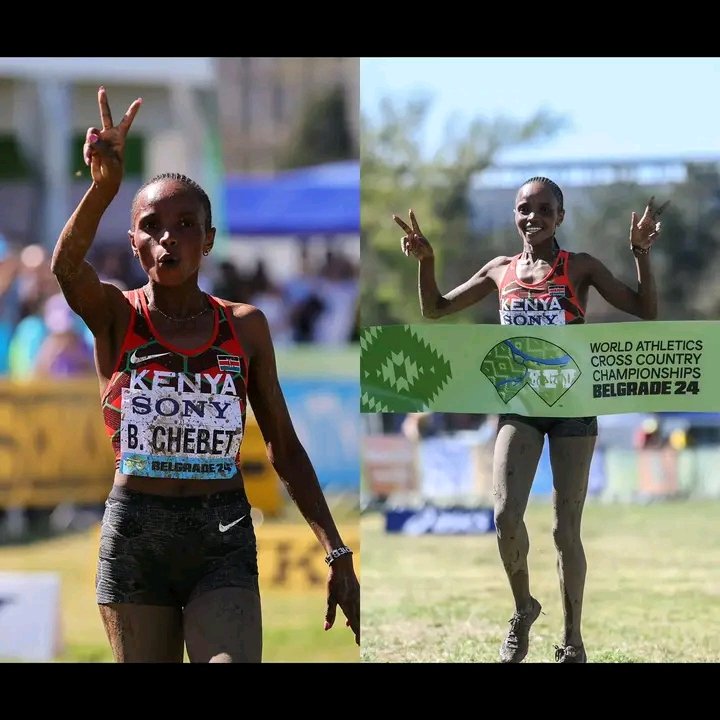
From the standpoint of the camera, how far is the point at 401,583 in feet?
28.2

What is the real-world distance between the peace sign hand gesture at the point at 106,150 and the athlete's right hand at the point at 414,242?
1779 millimetres

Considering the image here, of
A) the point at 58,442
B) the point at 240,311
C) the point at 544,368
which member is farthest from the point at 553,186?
the point at 58,442

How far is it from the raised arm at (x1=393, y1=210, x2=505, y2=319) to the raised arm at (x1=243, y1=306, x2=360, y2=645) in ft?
3.89

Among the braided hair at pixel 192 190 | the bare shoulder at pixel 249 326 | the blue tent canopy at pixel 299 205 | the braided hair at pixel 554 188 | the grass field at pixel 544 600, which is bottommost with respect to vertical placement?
the grass field at pixel 544 600

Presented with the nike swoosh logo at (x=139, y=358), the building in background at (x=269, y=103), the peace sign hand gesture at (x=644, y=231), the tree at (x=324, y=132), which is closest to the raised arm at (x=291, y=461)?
the nike swoosh logo at (x=139, y=358)

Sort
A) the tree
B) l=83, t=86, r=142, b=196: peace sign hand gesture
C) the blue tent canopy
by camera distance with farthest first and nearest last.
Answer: the tree, the blue tent canopy, l=83, t=86, r=142, b=196: peace sign hand gesture

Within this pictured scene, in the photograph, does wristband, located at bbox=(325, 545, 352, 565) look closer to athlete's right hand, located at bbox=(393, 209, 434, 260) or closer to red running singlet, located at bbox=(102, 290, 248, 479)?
red running singlet, located at bbox=(102, 290, 248, 479)

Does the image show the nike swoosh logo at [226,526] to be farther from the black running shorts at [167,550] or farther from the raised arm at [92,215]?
the raised arm at [92,215]

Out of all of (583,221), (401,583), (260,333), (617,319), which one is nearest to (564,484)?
(617,319)

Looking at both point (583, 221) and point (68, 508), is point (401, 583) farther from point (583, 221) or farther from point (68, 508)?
point (68, 508)

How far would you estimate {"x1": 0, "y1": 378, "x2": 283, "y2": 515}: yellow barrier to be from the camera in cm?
1294

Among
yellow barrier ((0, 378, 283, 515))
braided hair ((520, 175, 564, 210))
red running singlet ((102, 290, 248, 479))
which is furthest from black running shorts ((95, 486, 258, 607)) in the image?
yellow barrier ((0, 378, 283, 515))

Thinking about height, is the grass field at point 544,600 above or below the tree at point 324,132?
below

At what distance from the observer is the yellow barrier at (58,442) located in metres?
12.9
